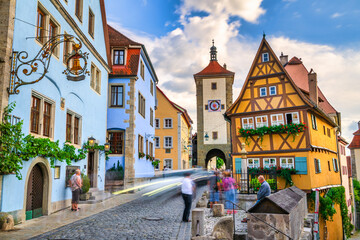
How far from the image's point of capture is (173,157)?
43.2m

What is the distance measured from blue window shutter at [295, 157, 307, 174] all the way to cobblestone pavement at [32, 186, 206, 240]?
12041 millimetres

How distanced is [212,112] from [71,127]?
116ft

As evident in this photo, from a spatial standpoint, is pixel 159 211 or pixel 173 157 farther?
pixel 173 157

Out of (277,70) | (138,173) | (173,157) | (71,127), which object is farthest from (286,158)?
(173,157)

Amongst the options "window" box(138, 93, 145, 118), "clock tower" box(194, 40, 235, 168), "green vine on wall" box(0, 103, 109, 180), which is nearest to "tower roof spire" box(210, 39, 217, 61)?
"clock tower" box(194, 40, 235, 168)

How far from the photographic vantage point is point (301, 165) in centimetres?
2234

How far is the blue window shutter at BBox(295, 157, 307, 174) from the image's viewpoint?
72.8ft

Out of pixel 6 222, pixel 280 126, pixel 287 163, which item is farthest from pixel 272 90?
pixel 6 222

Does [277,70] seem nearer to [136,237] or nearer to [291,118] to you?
[291,118]

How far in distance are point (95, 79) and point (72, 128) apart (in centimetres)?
434

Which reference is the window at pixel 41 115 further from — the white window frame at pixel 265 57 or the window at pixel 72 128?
the white window frame at pixel 265 57

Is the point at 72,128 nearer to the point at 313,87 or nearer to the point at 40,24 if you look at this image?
the point at 40,24

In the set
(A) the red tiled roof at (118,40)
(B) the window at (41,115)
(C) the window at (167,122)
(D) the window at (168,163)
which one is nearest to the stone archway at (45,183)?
(B) the window at (41,115)

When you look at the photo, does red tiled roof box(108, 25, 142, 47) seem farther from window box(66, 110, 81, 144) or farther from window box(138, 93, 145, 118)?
window box(66, 110, 81, 144)
